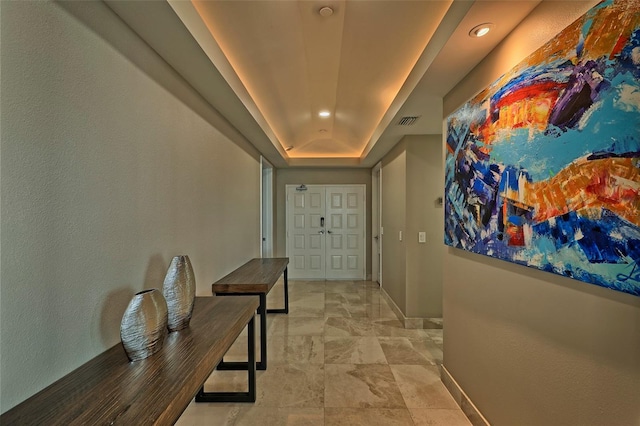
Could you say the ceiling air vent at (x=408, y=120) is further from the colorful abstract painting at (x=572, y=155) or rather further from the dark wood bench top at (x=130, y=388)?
the dark wood bench top at (x=130, y=388)

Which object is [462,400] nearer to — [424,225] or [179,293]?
[424,225]

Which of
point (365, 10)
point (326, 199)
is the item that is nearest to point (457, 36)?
point (365, 10)

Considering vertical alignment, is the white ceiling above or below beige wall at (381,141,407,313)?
above

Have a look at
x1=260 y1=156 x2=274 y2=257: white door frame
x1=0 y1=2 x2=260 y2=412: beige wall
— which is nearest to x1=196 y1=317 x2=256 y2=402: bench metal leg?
x1=0 y1=2 x2=260 y2=412: beige wall

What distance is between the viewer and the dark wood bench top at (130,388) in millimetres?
837

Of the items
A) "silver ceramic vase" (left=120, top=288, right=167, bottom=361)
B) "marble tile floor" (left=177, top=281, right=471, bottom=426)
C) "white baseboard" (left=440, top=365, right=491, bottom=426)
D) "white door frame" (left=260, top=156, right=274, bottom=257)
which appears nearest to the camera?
"silver ceramic vase" (left=120, top=288, right=167, bottom=361)

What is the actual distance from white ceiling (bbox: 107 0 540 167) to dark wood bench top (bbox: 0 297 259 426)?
155cm

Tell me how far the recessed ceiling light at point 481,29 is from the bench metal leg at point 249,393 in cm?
228

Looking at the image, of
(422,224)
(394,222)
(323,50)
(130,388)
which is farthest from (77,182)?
(394,222)

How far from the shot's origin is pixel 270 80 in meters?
2.75

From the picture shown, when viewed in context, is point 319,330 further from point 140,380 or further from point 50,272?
point 50,272

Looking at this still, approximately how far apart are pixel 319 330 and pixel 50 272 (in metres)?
2.84

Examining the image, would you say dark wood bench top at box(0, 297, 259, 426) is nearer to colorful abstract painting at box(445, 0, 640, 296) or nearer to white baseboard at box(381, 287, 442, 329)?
A: colorful abstract painting at box(445, 0, 640, 296)

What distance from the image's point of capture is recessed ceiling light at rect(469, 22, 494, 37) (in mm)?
1466
